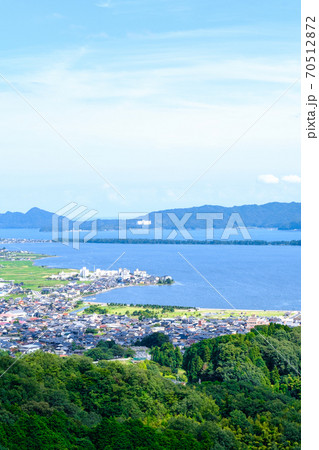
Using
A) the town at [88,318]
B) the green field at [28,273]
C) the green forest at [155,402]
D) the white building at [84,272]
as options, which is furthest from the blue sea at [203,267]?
the green forest at [155,402]

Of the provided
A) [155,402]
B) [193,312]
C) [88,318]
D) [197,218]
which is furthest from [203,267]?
[155,402]

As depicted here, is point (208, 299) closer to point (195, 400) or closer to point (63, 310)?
point (63, 310)

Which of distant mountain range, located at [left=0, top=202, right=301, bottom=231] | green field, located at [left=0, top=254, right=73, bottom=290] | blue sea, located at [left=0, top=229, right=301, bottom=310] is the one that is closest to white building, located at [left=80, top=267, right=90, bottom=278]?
blue sea, located at [left=0, top=229, right=301, bottom=310]

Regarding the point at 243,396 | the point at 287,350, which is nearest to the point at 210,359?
Result: the point at 287,350

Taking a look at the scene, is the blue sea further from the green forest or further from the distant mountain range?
the green forest

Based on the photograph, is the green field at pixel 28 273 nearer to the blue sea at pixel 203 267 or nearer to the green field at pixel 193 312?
the blue sea at pixel 203 267
